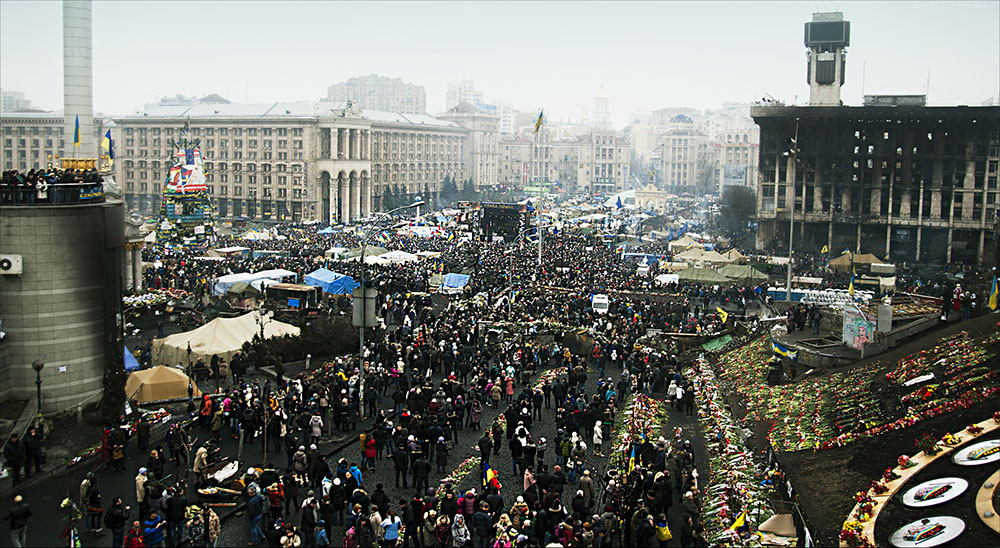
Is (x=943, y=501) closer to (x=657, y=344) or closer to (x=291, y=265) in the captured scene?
(x=657, y=344)

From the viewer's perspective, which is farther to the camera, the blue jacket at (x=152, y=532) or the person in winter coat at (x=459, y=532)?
the person in winter coat at (x=459, y=532)

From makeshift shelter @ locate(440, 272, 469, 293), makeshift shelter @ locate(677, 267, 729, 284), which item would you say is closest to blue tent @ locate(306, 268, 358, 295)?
makeshift shelter @ locate(440, 272, 469, 293)

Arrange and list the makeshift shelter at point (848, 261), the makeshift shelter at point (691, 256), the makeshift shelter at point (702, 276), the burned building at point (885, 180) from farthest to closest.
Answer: the burned building at point (885, 180), the makeshift shelter at point (691, 256), the makeshift shelter at point (848, 261), the makeshift shelter at point (702, 276)

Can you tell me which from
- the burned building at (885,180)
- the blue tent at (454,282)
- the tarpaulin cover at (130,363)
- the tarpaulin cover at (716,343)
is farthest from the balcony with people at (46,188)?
the burned building at (885,180)

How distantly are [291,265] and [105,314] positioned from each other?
2821 centimetres

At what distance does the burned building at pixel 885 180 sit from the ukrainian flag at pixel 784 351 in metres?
39.4

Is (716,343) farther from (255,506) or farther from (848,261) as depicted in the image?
(848,261)

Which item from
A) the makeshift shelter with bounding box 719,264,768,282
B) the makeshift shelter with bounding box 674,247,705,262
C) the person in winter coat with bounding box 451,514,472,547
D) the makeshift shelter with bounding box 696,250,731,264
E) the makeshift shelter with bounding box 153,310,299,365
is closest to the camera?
the person in winter coat with bounding box 451,514,472,547

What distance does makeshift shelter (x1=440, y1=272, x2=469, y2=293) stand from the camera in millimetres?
43656

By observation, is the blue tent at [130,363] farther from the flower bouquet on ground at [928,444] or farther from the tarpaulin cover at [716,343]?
the flower bouquet on ground at [928,444]

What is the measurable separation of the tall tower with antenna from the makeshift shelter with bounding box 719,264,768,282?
157 feet

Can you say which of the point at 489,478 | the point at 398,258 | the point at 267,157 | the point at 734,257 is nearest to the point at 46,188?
the point at 489,478

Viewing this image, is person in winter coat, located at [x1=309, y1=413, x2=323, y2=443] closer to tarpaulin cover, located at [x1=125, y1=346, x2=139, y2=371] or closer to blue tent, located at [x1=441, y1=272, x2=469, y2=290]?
tarpaulin cover, located at [x1=125, y1=346, x2=139, y2=371]

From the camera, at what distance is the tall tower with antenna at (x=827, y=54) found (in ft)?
290
